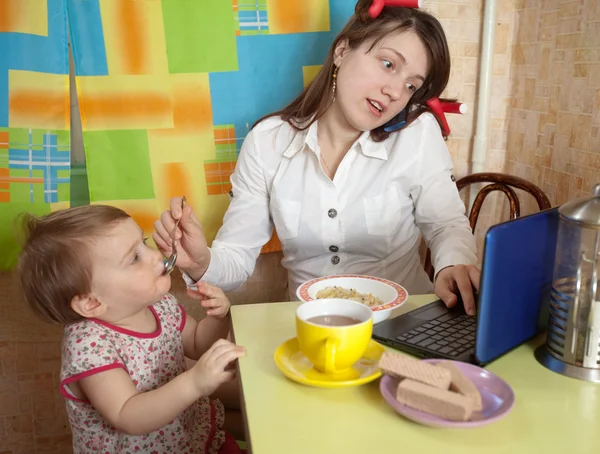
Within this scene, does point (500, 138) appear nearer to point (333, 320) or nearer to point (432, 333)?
point (432, 333)

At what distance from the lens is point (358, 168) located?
5.15 ft

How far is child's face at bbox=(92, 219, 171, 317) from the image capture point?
1058mm

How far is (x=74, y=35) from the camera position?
1656 millimetres

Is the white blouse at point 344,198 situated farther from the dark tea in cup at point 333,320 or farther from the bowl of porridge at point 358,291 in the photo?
the dark tea in cup at point 333,320

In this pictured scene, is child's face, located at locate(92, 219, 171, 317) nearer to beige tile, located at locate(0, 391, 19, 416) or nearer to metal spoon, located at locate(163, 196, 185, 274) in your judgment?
metal spoon, located at locate(163, 196, 185, 274)

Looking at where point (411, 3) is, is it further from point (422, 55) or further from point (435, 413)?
point (435, 413)

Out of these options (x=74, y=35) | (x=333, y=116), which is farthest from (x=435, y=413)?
(x=74, y=35)

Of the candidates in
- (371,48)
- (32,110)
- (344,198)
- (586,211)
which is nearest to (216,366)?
(586,211)

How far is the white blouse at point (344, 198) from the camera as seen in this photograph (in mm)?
1558

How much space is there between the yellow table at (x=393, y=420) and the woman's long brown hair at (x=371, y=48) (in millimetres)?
860

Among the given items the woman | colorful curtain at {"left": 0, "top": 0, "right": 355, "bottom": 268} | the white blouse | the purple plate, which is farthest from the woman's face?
the purple plate

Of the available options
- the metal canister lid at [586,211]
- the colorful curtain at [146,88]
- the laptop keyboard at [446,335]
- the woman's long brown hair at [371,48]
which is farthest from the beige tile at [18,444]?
the metal canister lid at [586,211]

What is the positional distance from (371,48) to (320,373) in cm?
91

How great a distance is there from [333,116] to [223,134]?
0.38 metres
